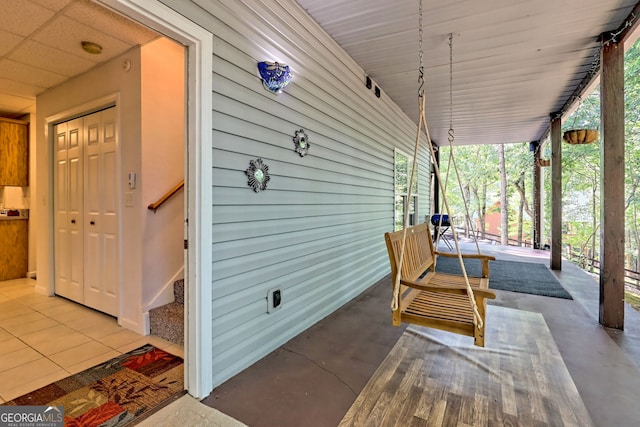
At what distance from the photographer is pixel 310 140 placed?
9.06ft

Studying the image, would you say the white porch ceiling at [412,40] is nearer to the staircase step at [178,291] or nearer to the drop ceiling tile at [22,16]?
the drop ceiling tile at [22,16]

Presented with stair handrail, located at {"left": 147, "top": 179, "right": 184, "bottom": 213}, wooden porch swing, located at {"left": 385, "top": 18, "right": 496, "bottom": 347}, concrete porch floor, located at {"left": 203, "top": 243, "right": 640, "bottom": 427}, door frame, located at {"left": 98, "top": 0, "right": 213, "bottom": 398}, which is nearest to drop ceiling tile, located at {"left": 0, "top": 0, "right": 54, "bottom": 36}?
door frame, located at {"left": 98, "top": 0, "right": 213, "bottom": 398}

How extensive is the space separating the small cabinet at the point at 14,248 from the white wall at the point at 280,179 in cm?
483

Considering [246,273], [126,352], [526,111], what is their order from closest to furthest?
[246,273]
[126,352]
[526,111]

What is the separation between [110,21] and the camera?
221 cm

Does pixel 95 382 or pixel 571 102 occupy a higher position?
pixel 571 102

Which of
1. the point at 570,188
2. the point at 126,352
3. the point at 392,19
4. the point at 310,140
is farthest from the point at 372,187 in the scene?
the point at 570,188

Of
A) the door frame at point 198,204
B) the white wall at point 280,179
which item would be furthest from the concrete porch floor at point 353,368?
the door frame at point 198,204

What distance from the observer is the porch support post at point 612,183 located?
8.89 feet

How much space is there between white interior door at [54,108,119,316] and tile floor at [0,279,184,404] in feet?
0.62

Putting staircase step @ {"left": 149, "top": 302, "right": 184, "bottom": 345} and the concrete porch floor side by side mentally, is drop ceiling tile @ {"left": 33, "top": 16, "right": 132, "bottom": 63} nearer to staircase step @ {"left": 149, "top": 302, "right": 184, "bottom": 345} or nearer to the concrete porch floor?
staircase step @ {"left": 149, "top": 302, "right": 184, "bottom": 345}

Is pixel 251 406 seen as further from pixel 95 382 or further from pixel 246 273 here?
pixel 95 382

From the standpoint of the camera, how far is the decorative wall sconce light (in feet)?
7.04

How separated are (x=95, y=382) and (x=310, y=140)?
2420 millimetres
